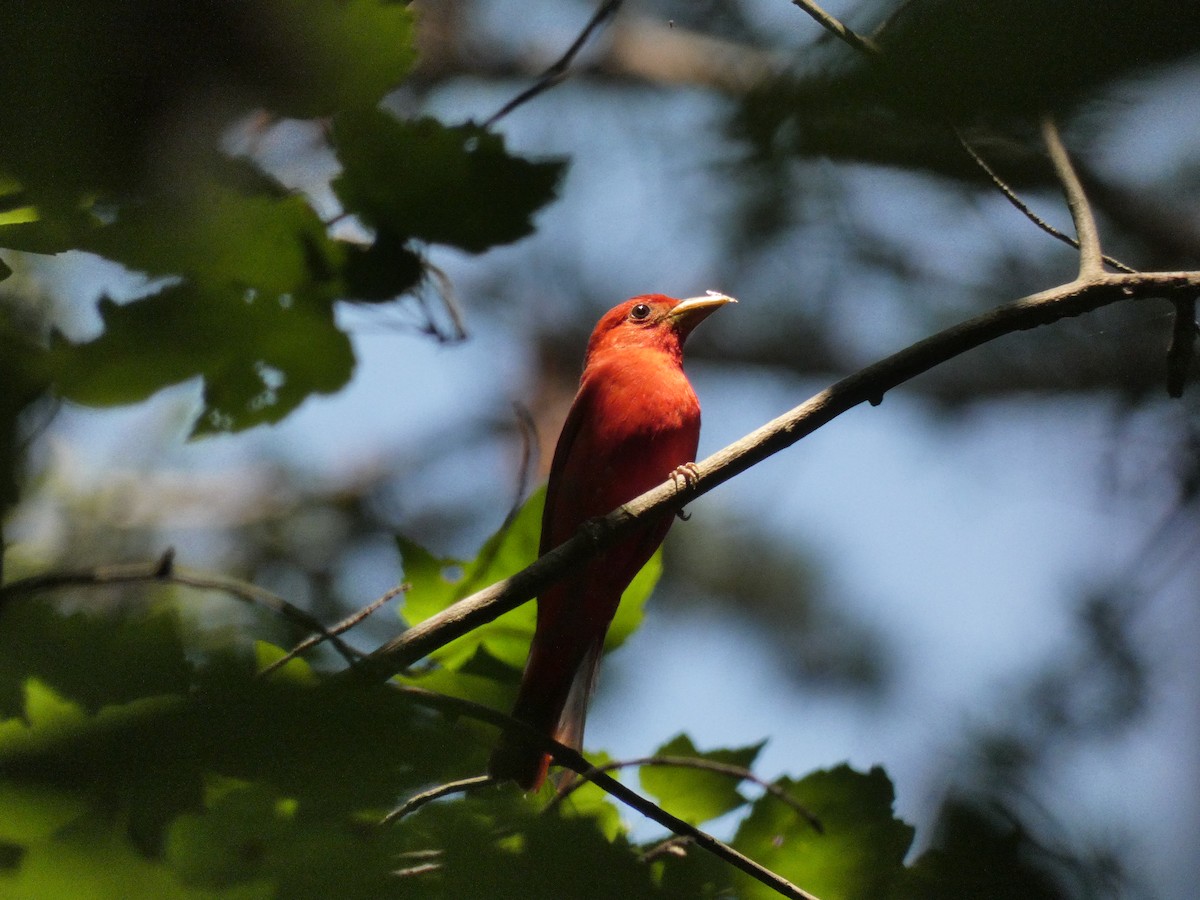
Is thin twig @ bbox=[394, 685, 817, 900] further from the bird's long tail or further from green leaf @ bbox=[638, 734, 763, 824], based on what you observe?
the bird's long tail

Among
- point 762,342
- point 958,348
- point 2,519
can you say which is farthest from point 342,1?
point 762,342

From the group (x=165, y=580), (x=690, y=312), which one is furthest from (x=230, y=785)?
(x=690, y=312)

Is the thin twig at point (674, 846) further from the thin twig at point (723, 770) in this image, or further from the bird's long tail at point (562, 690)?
the bird's long tail at point (562, 690)

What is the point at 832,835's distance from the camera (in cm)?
206

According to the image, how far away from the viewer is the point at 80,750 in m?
0.75

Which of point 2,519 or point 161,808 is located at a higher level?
point 2,519

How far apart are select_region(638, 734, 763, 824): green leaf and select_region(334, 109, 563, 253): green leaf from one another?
113cm

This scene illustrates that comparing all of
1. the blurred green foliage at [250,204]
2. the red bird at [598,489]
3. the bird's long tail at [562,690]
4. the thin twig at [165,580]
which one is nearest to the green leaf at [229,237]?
the blurred green foliage at [250,204]

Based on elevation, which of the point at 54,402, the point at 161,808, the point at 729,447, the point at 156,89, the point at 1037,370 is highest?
the point at 1037,370

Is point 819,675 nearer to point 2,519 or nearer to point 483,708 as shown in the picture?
point 483,708

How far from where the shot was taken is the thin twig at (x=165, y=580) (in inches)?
47.5

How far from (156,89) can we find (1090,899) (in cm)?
143

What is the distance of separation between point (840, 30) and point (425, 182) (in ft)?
2.61

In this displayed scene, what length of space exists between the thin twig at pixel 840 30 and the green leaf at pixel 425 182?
642 millimetres
